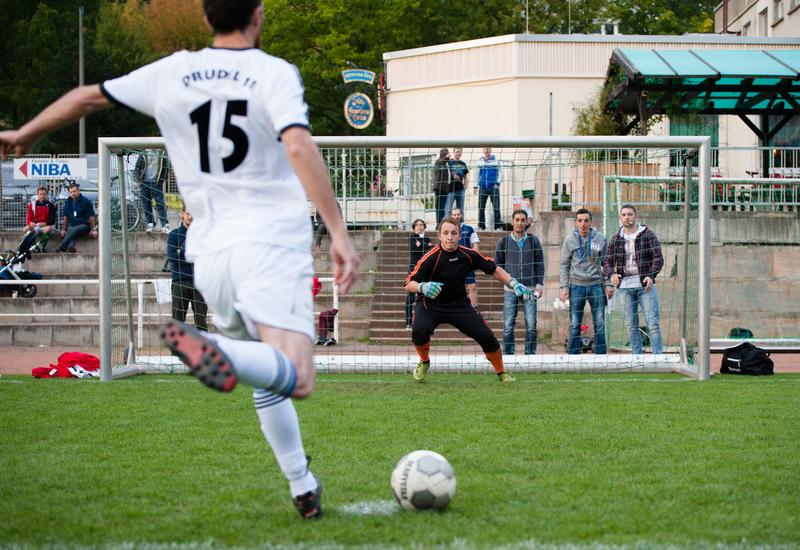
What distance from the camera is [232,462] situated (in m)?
6.08

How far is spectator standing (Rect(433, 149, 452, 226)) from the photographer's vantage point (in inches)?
531

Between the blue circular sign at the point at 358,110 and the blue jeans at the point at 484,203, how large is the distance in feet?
53.8

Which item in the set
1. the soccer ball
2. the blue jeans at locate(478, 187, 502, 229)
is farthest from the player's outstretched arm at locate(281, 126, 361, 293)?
the blue jeans at locate(478, 187, 502, 229)

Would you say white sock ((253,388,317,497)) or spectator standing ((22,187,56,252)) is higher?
spectator standing ((22,187,56,252))

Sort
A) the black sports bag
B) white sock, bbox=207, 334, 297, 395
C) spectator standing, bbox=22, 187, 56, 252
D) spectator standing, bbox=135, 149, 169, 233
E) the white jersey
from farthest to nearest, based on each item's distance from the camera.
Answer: spectator standing, bbox=22, 187, 56, 252, spectator standing, bbox=135, 149, 169, 233, the black sports bag, the white jersey, white sock, bbox=207, 334, 297, 395

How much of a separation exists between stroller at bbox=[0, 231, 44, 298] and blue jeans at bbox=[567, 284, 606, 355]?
10857mm

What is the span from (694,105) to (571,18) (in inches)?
952

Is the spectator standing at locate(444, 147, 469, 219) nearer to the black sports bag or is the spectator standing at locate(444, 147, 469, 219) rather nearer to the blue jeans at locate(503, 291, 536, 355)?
the blue jeans at locate(503, 291, 536, 355)

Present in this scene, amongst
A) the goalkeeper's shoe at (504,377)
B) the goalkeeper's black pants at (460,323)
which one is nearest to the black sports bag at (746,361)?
the goalkeeper's shoe at (504,377)

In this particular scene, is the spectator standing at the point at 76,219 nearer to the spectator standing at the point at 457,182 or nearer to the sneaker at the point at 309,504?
the spectator standing at the point at 457,182

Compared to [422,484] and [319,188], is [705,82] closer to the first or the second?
[422,484]

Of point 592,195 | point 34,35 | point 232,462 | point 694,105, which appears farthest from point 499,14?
point 232,462

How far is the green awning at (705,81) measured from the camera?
19.2 metres

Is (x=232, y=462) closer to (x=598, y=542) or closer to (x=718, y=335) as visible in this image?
(x=598, y=542)
